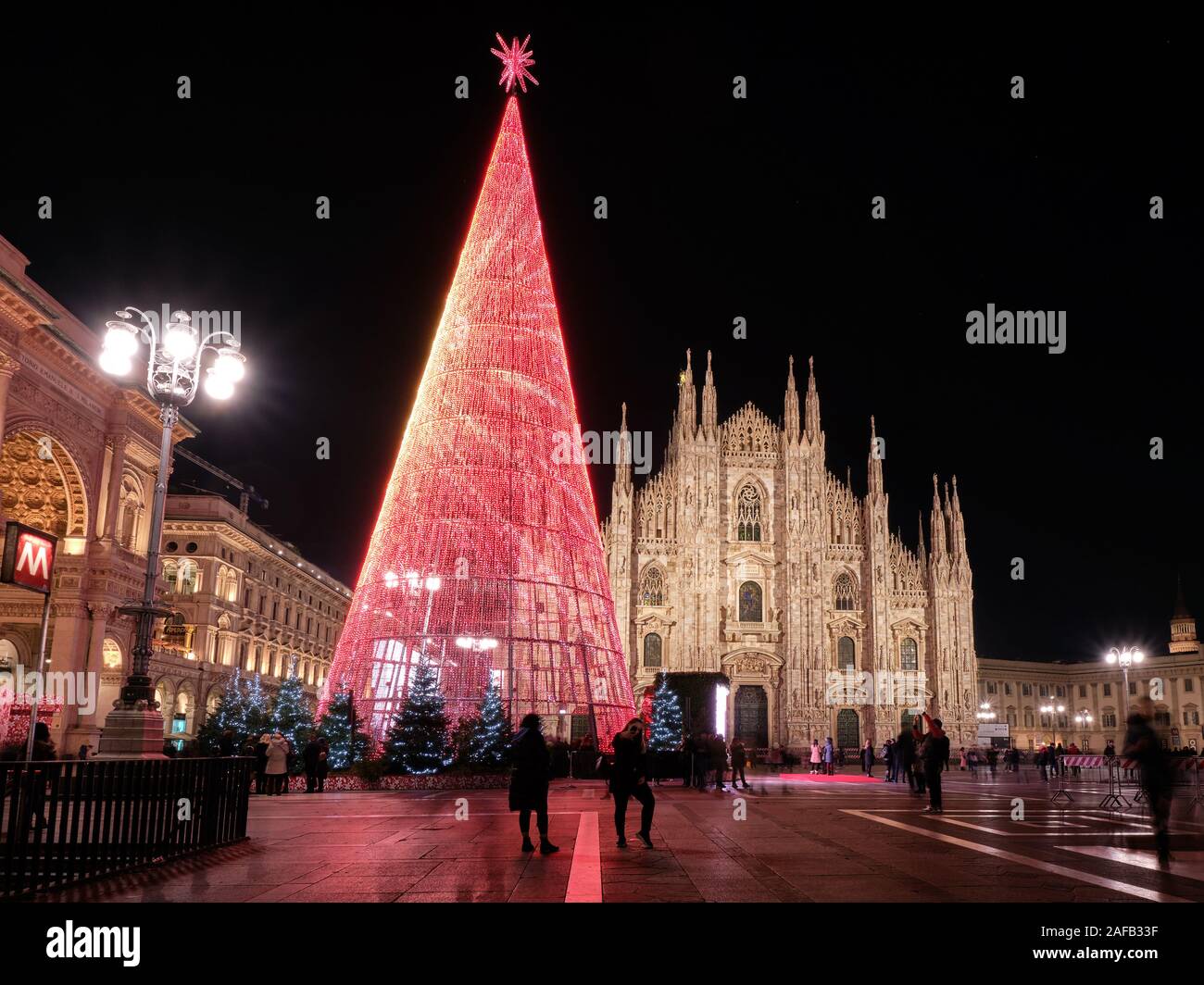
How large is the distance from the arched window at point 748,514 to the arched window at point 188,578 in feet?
90.5

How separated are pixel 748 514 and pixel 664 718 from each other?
24750mm

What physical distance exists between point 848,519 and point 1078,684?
46858 millimetres

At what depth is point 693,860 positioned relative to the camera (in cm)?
916

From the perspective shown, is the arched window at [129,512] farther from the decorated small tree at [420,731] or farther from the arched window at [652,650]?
the arched window at [652,650]

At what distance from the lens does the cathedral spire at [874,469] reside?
177ft

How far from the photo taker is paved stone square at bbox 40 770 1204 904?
7.20 meters

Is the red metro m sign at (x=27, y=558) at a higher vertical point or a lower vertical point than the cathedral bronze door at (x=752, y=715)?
higher

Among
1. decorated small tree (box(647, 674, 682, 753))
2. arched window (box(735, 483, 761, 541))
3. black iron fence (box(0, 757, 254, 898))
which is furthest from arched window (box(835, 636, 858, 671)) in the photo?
black iron fence (box(0, 757, 254, 898))

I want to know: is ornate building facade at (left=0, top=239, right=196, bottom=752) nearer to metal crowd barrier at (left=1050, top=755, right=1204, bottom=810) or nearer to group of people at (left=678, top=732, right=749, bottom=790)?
group of people at (left=678, top=732, right=749, bottom=790)

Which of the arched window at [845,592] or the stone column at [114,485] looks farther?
the arched window at [845,592]

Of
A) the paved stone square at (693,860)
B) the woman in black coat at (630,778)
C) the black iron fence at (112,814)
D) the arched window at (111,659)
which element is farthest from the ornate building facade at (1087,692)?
the black iron fence at (112,814)

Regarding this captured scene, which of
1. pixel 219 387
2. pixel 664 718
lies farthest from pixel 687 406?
pixel 219 387
